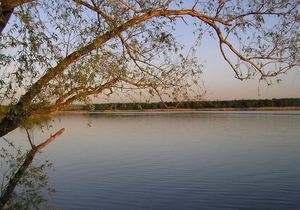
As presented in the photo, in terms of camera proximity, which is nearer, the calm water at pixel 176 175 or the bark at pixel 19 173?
the bark at pixel 19 173

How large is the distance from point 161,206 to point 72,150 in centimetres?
1403

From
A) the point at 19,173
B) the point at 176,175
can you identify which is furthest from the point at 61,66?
the point at 176,175

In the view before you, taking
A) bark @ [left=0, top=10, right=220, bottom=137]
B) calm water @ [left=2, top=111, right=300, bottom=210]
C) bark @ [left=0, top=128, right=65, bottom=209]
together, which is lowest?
calm water @ [left=2, top=111, right=300, bottom=210]

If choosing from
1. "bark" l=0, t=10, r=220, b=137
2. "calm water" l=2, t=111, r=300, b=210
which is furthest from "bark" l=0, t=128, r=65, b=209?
"bark" l=0, t=10, r=220, b=137

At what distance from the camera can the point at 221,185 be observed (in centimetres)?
1633

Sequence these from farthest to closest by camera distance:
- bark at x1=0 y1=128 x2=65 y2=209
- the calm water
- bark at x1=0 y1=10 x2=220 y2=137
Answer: the calm water < bark at x1=0 y1=128 x2=65 y2=209 < bark at x1=0 y1=10 x2=220 y2=137

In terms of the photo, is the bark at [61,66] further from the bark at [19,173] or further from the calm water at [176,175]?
the bark at [19,173]

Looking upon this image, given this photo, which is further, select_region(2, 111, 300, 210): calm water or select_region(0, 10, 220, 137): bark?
select_region(2, 111, 300, 210): calm water

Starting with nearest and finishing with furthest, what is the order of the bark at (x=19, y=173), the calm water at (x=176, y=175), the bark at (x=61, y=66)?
the bark at (x=61, y=66)
the bark at (x=19, y=173)
the calm water at (x=176, y=175)

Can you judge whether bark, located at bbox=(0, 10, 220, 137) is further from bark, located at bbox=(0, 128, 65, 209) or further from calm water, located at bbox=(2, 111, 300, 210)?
bark, located at bbox=(0, 128, 65, 209)

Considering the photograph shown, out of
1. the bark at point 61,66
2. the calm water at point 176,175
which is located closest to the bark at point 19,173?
the calm water at point 176,175

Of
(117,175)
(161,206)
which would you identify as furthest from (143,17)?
(117,175)

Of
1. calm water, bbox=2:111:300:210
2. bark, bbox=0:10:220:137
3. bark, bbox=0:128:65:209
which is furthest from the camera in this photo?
calm water, bbox=2:111:300:210

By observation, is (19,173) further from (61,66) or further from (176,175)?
(176,175)
